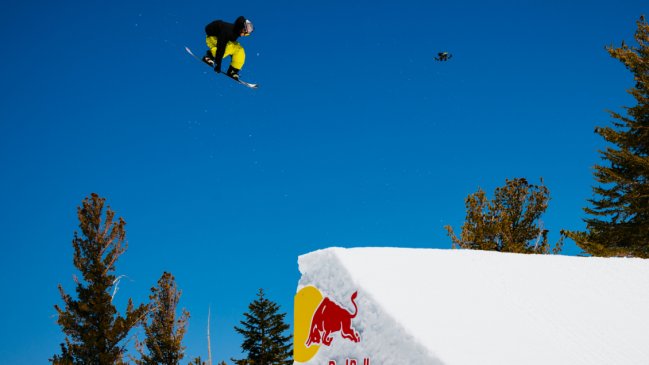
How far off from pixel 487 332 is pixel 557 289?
6.59ft

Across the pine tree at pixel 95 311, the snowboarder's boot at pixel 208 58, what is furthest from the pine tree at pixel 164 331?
the snowboarder's boot at pixel 208 58

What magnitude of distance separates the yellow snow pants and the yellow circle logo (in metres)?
5.72

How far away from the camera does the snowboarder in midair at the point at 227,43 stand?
10906 mm

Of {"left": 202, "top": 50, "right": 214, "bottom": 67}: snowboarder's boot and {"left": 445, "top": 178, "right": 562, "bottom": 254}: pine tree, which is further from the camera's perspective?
{"left": 445, "top": 178, "right": 562, "bottom": 254}: pine tree

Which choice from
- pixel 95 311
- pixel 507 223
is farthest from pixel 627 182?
pixel 95 311

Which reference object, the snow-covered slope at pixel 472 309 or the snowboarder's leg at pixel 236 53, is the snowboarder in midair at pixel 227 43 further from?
the snow-covered slope at pixel 472 309

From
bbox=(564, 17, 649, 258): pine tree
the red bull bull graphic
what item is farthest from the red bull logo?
bbox=(564, 17, 649, 258): pine tree

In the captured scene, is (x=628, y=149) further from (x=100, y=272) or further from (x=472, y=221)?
(x=100, y=272)

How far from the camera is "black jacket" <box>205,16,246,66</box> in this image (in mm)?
10902

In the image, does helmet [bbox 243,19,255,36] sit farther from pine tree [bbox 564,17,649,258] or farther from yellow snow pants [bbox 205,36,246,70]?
pine tree [bbox 564,17,649,258]

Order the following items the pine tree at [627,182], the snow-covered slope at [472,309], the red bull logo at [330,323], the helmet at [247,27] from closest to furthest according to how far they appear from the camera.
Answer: the snow-covered slope at [472,309]
the red bull logo at [330,323]
the helmet at [247,27]
the pine tree at [627,182]

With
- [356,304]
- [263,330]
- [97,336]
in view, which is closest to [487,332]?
[356,304]

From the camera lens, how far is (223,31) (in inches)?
437

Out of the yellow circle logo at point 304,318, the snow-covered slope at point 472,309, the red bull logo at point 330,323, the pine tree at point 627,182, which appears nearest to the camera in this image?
the snow-covered slope at point 472,309
